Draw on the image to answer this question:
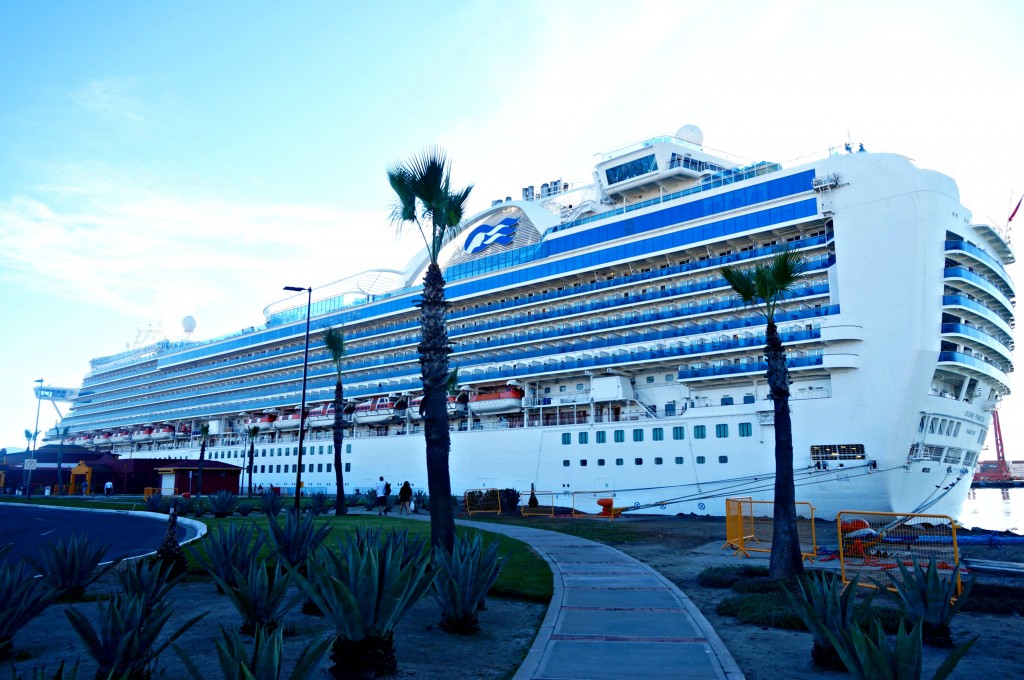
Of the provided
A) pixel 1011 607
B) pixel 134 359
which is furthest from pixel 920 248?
pixel 134 359

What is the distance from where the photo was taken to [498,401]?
3666cm

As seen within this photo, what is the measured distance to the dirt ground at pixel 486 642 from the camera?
21.2 feet

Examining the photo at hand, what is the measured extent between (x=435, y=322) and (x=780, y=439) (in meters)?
6.99

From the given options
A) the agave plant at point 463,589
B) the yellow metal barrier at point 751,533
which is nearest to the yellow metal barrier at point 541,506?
the yellow metal barrier at point 751,533

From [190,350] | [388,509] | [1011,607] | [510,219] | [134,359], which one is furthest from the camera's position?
[134,359]

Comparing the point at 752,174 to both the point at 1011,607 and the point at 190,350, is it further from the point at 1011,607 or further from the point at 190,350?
the point at 190,350

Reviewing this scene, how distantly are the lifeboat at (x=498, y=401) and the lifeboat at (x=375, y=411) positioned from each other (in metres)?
8.22

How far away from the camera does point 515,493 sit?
106 ft

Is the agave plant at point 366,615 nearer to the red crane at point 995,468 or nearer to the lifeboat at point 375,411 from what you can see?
the lifeboat at point 375,411

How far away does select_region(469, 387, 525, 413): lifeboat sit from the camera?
36.3 m

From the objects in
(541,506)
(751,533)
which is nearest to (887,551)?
(751,533)

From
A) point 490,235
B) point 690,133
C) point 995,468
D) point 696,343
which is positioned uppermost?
point 690,133

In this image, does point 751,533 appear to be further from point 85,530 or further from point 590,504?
point 85,530

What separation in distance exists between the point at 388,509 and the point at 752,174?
74.8ft
